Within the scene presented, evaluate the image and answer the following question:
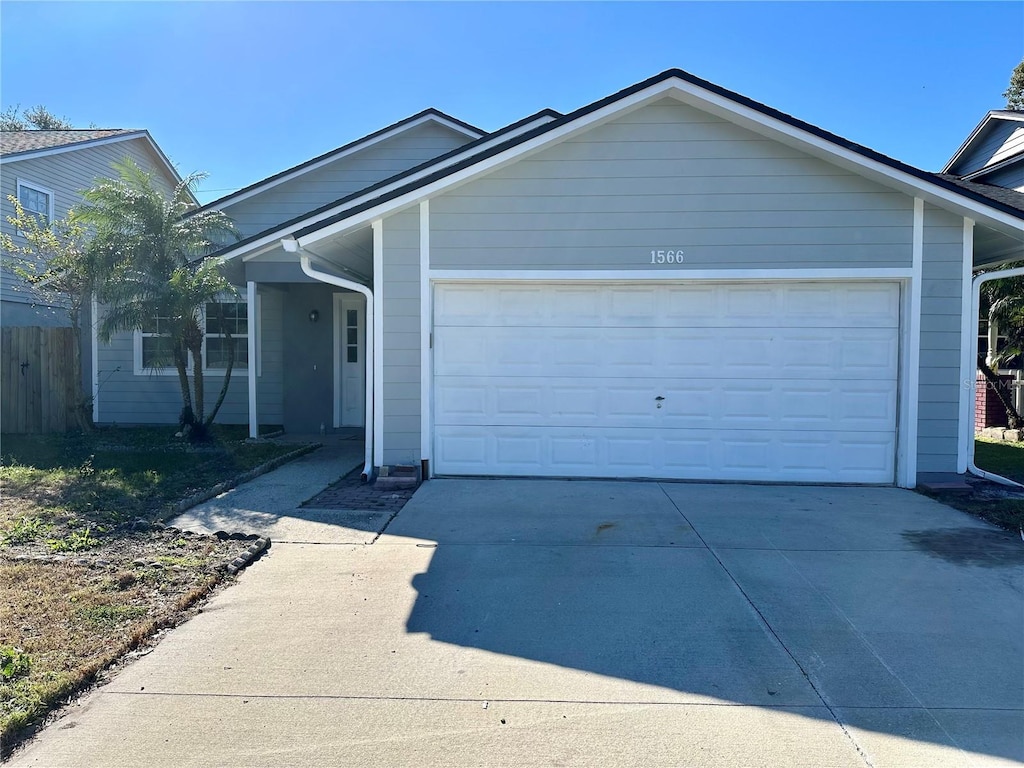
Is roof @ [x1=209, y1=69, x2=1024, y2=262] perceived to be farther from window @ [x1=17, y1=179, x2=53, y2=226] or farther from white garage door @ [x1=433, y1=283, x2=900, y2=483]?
window @ [x1=17, y1=179, x2=53, y2=226]

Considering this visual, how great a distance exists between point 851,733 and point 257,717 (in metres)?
2.84

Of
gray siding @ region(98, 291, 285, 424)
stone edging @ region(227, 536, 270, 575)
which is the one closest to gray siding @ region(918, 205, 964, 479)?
stone edging @ region(227, 536, 270, 575)

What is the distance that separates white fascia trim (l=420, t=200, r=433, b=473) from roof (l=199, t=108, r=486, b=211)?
589cm

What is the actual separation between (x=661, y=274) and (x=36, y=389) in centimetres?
1047

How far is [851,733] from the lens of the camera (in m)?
3.16

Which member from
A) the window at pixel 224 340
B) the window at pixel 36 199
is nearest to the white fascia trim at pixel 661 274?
the window at pixel 224 340

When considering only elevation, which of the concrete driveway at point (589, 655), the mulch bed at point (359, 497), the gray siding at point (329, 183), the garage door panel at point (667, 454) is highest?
the gray siding at point (329, 183)

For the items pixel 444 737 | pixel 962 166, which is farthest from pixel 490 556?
pixel 962 166

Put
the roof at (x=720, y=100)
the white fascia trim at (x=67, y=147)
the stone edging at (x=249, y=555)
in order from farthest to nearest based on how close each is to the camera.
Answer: the white fascia trim at (x=67, y=147) < the roof at (x=720, y=100) < the stone edging at (x=249, y=555)

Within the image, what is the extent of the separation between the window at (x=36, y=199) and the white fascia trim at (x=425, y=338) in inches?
469

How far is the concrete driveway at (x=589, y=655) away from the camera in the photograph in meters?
3.06

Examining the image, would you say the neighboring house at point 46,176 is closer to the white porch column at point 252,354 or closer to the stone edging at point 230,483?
the white porch column at point 252,354

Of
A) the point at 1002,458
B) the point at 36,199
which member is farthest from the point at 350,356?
the point at 1002,458

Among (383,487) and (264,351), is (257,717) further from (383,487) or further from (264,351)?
(264,351)
